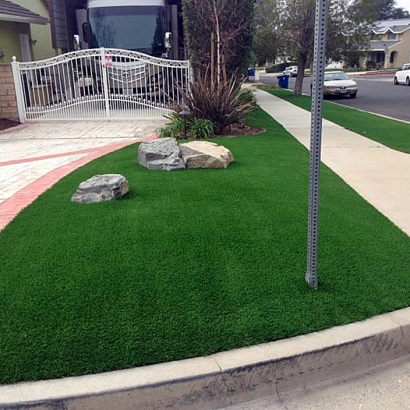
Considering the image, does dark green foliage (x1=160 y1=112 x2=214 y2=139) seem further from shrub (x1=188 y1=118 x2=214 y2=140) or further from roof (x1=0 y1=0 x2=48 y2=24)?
roof (x1=0 y1=0 x2=48 y2=24)

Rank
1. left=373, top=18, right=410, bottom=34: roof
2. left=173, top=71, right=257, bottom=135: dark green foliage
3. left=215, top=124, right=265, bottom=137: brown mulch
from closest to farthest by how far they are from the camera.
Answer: left=173, top=71, right=257, bottom=135: dark green foliage, left=215, top=124, right=265, bottom=137: brown mulch, left=373, top=18, right=410, bottom=34: roof

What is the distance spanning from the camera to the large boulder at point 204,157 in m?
7.18

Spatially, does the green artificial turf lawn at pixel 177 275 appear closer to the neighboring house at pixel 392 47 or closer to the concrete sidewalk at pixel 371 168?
the concrete sidewalk at pixel 371 168

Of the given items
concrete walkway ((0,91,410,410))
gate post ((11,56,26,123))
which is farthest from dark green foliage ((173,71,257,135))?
concrete walkway ((0,91,410,410))

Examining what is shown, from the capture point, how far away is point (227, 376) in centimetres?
284

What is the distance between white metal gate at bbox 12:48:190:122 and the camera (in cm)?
1327

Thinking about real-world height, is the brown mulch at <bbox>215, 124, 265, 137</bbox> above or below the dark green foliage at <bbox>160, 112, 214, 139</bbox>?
below

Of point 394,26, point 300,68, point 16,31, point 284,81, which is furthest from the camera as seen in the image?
point 394,26

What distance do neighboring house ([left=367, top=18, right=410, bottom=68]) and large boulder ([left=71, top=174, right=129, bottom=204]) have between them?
77.4 m

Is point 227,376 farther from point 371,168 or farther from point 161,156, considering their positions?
point 371,168

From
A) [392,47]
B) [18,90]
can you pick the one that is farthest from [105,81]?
[392,47]

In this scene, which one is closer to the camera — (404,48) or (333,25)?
(333,25)

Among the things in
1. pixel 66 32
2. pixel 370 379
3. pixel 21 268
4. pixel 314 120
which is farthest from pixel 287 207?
pixel 66 32

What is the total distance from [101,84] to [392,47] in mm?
72807
